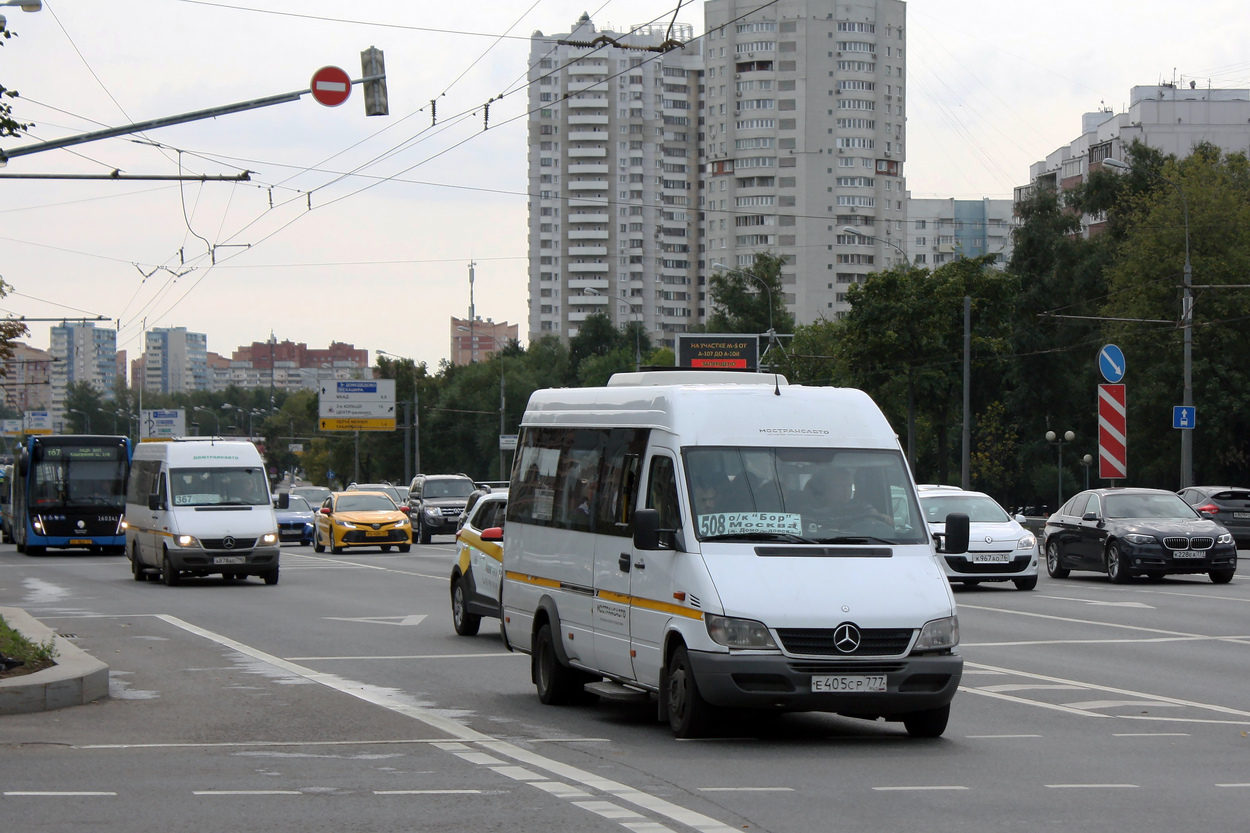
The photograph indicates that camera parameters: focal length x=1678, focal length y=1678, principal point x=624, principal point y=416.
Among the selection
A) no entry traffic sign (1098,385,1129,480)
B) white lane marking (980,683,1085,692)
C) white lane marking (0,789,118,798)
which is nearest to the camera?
white lane marking (0,789,118,798)

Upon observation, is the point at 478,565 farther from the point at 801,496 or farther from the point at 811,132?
the point at 811,132

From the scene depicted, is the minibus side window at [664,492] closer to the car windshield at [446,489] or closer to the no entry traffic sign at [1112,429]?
the no entry traffic sign at [1112,429]

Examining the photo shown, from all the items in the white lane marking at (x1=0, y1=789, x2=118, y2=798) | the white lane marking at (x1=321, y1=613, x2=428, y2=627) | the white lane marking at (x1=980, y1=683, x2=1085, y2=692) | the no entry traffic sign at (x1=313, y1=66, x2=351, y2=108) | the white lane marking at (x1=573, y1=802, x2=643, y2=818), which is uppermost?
the no entry traffic sign at (x1=313, y1=66, x2=351, y2=108)

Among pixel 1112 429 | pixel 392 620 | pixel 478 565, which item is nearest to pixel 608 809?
pixel 478 565

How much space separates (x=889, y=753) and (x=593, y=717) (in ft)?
8.10

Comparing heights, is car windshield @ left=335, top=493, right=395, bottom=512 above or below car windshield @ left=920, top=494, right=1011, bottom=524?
below

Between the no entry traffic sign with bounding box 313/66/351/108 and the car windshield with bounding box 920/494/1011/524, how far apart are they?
1156 centimetres

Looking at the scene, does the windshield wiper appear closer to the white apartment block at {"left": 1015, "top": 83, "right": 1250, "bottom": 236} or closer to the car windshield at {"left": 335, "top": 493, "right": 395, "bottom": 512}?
the car windshield at {"left": 335, "top": 493, "right": 395, "bottom": 512}

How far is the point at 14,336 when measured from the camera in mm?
46656

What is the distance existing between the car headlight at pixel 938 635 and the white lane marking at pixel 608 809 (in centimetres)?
265

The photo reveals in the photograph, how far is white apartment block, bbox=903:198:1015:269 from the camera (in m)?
185

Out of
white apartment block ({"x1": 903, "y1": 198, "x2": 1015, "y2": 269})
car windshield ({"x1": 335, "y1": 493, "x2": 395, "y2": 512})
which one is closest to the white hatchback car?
car windshield ({"x1": 335, "y1": 493, "x2": 395, "y2": 512})

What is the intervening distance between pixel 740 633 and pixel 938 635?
118 centimetres

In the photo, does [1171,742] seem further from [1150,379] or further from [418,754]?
[1150,379]
